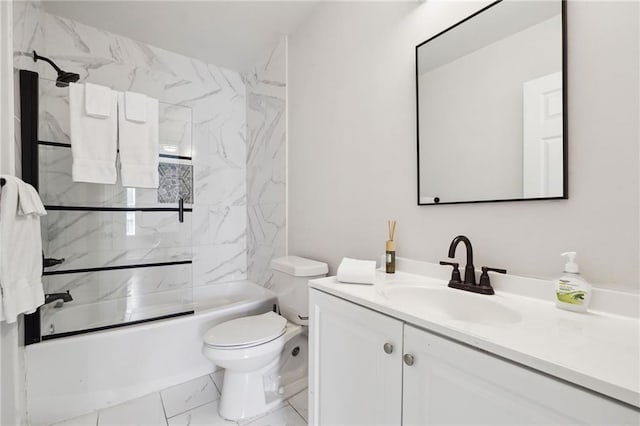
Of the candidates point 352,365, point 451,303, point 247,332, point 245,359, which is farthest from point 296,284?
point 451,303

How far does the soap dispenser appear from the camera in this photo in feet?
2.62

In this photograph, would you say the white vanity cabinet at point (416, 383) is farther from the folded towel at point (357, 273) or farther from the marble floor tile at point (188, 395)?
the marble floor tile at point (188, 395)

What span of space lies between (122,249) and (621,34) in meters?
2.66

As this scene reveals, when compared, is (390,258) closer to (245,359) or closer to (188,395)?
(245,359)

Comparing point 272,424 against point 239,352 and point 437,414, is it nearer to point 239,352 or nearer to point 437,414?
point 239,352

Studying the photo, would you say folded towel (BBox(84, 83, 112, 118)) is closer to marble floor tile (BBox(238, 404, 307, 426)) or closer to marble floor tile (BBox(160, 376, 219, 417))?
marble floor tile (BBox(160, 376, 219, 417))

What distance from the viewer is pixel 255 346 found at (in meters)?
1.49

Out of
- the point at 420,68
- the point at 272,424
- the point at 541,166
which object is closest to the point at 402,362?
the point at 541,166

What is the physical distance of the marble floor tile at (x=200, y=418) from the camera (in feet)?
4.92

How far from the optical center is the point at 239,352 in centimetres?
145

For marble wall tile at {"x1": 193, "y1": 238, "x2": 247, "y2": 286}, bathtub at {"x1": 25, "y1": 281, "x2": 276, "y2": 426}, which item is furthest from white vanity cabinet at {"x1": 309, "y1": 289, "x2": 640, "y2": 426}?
marble wall tile at {"x1": 193, "y1": 238, "x2": 247, "y2": 286}

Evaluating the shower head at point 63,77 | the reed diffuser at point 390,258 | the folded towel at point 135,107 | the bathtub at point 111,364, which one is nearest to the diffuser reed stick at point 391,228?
the reed diffuser at point 390,258

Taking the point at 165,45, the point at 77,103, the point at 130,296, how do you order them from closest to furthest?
the point at 77,103 < the point at 130,296 < the point at 165,45

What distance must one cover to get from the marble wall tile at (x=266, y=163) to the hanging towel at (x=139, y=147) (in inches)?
36.2
